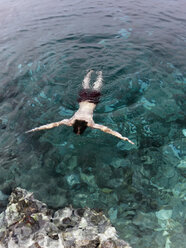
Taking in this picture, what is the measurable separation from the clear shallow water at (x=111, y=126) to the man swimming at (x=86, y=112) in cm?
36

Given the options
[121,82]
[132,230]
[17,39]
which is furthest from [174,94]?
[17,39]

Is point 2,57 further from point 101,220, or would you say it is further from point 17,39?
point 101,220

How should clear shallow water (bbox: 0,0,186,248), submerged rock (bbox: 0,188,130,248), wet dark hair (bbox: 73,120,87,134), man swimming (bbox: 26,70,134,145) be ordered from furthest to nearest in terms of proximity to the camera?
wet dark hair (bbox: 73,120,87,134) → man swimming (bbox: 26,70,134,145) → clear shallow water (bbox: 0,0,186,248) → submerged rock (bbox: 0,188,130,248)

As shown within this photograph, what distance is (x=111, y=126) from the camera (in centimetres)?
815

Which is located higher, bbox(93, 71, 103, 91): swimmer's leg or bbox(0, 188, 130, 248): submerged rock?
bbox(93, 71, 103, 91): swimmer's leg

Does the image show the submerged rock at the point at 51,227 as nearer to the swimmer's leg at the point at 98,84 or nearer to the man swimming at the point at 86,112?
the man swimming at the point at 86,112

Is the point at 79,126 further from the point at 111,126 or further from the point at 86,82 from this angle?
the point at 86,82

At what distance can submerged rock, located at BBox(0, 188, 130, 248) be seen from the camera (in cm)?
451

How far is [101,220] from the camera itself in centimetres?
518

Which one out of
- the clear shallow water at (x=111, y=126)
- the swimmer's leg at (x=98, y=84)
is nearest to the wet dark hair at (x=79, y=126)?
the clear shallow water at (x=111, y=126)

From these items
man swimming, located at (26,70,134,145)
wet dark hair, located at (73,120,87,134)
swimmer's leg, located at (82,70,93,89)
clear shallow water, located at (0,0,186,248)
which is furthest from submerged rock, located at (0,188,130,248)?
swimmer's leg, located at (82,70,93,89)

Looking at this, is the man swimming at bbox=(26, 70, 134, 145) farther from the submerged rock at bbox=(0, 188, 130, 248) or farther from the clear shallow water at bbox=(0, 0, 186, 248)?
the submerged rock at bbox=(0, 188, 130, 248)

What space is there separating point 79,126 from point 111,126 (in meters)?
1.45

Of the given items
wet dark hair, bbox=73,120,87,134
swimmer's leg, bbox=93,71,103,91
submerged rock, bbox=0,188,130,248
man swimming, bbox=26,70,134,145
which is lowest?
submerged rock, bbox=0,188,130,248
